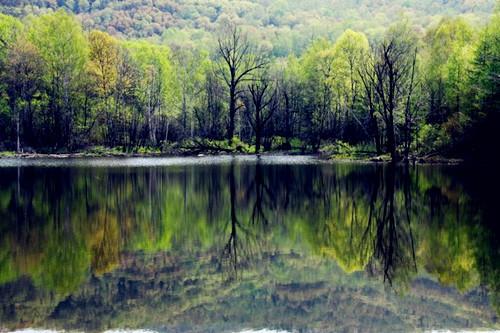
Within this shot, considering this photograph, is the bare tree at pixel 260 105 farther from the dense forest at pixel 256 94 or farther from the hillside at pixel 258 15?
the hillside at pixel 258 15

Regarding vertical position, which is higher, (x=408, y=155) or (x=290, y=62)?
(x=290, y=62)

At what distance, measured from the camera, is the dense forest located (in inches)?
1848

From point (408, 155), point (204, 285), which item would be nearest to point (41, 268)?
point (204, 285)

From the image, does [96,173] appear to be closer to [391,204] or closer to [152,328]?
[391,204]

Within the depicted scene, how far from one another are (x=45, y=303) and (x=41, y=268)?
2315mm

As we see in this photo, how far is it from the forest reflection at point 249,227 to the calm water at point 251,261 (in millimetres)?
55

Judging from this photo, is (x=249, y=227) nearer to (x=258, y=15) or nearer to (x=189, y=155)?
(x=189, y=155)

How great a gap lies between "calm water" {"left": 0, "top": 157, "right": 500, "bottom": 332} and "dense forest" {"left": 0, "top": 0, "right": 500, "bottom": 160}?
79.4 feet

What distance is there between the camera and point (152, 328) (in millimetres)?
9164

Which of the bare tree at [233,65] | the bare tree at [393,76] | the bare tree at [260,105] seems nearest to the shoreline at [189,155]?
the bare tree at [393,76]

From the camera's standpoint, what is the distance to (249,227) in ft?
54.7

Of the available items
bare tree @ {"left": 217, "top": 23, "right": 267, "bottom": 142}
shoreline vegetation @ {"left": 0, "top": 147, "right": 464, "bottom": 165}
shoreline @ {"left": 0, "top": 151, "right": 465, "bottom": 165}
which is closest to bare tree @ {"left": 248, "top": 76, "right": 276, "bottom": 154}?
bare tree @ {"left": 217, "top": 23, "right": 267, "bottom": 142}

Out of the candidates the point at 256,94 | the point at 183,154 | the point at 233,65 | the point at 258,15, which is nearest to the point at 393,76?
the point at 256,94

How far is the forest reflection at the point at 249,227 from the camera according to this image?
1215cm
